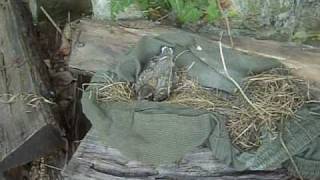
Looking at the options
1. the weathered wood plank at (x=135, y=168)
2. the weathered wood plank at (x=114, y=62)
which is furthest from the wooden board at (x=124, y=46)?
the weathered wood plank at (x=135, y=168)

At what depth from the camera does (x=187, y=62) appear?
2273 mm

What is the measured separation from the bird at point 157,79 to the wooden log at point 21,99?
433 millimetres

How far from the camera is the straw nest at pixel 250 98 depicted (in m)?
2.03

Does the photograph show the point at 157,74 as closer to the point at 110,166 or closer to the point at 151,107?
the point at 151,107

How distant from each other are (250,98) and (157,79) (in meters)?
0.35

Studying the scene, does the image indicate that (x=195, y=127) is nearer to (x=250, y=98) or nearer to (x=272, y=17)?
(x=250, y=98)

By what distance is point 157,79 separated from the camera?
2.24 metres

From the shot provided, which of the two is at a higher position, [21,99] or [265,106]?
[265,106]

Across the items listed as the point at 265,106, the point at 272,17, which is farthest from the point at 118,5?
the point at 265,106

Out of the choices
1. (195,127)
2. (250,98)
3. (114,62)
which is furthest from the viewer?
(114,62)

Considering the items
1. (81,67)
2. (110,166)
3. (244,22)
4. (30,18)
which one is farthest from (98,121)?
(30,18)

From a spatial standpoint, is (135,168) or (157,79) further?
(157,79)

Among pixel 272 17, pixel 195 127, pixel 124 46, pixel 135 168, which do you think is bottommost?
pixel 135 168

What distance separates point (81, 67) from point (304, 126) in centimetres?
99
